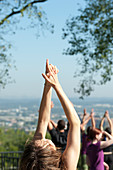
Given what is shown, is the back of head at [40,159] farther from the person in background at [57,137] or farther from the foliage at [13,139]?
the foliage at [13,139]

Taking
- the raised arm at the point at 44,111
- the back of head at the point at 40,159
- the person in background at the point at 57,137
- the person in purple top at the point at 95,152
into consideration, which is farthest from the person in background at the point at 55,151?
the person in background at the point at 57,137

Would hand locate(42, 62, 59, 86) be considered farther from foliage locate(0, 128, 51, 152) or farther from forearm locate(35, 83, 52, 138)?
foliage locate(0, 128, 51, 152)

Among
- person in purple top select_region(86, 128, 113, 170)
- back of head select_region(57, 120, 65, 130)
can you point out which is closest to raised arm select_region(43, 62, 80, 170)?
person in purple top select_region(86, 128, 113, 170)

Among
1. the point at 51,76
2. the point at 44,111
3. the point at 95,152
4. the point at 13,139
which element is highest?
the point at 51,76

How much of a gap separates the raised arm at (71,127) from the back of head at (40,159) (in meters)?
0.07

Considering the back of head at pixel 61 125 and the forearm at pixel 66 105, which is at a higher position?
the forearm at pixel 66 105

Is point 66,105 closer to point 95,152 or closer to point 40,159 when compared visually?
point 40,159

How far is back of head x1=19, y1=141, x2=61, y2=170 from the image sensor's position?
5.92 feet

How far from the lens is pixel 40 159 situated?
5.96ft

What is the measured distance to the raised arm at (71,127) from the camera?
6.14ft

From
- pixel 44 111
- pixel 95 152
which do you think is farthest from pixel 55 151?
pixel 95 152

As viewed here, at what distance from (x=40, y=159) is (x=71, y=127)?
29cm

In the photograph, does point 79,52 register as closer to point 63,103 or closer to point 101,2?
point 101,2

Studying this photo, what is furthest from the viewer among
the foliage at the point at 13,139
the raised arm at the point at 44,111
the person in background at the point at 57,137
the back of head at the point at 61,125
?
the foliage at the point at 13,139
